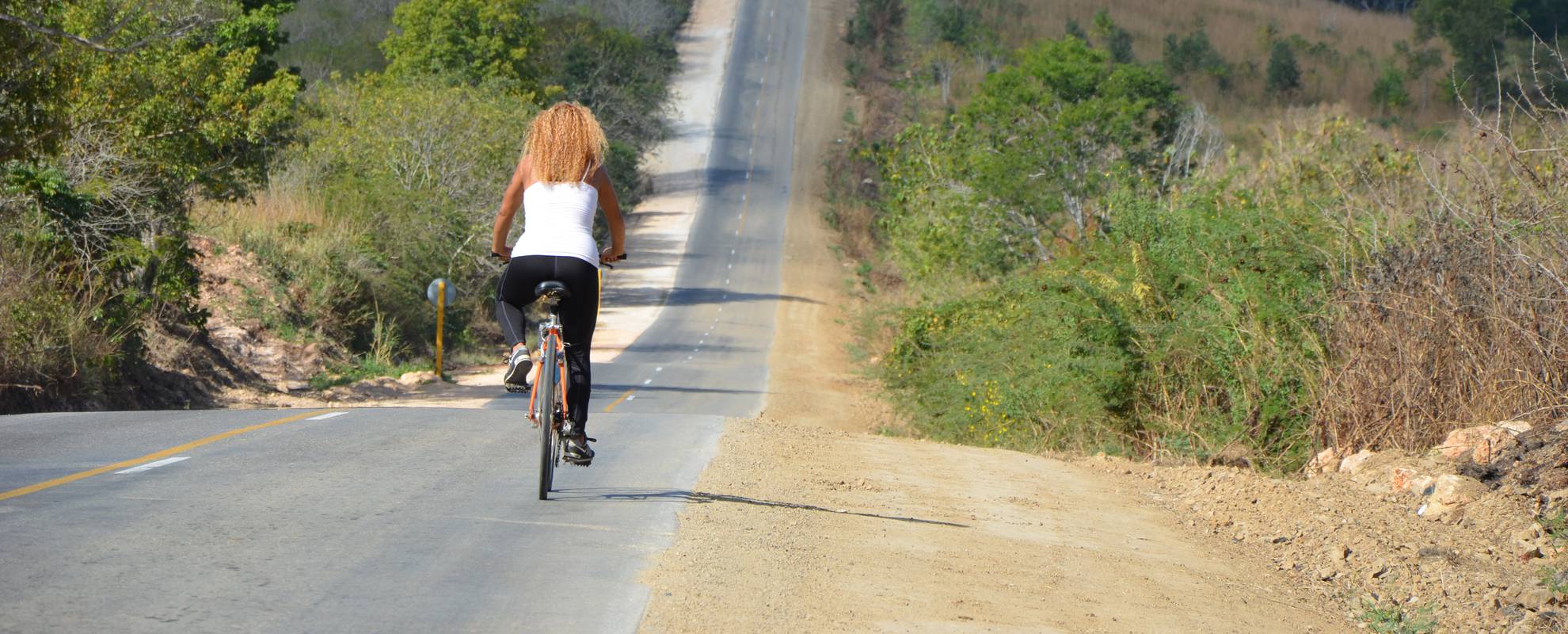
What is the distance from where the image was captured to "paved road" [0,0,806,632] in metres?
5.93

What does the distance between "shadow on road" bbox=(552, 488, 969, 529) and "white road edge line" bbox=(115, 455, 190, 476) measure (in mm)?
2514

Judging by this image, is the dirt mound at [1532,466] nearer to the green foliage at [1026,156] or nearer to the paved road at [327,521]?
the paved road at [327,521]

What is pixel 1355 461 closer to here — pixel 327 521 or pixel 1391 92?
pixel 327 521

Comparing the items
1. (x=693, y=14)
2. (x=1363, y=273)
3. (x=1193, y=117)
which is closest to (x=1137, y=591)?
(x=1363, y=273)

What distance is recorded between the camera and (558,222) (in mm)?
8438

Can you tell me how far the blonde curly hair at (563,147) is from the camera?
27.9 ft

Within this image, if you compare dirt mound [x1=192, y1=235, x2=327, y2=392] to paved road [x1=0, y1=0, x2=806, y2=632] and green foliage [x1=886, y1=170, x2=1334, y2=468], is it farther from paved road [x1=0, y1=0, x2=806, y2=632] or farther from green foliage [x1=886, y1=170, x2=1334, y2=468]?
paved road [x1=0, y1=0, x2=806, y2=632]

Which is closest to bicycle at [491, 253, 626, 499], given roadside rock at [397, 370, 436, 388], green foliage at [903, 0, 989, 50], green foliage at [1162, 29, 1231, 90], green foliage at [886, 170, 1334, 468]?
green foliage at [886, 170, 1334, 468]

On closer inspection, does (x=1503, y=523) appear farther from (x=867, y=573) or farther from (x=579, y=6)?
(x=579, y=6)

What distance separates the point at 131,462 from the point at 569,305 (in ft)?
11.1

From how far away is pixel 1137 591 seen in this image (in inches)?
311

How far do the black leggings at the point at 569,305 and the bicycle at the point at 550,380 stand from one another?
0.16 feet

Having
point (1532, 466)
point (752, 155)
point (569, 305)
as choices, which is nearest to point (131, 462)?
point (569, 305)

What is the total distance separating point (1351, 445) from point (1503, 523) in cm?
383
